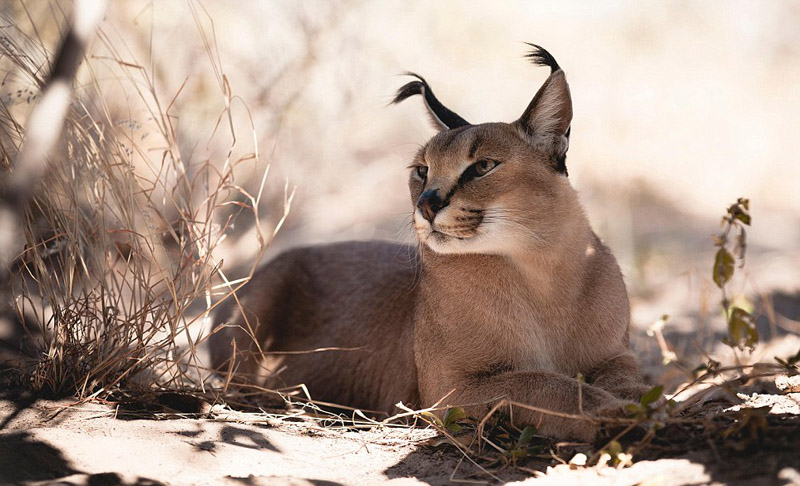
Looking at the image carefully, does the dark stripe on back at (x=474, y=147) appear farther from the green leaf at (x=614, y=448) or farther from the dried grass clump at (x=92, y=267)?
the green leaf at (x=614, y=448)

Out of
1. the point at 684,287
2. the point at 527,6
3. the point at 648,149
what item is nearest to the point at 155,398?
the point at 684,287

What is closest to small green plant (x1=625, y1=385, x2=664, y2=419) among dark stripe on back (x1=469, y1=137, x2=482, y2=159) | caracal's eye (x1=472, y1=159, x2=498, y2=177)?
caracal's eye (x1=472, y1=159, x2=498, y2=177)

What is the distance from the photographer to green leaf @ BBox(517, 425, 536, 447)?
10.8ft

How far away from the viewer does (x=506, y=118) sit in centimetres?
1173

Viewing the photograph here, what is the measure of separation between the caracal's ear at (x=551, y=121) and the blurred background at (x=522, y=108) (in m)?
0.75

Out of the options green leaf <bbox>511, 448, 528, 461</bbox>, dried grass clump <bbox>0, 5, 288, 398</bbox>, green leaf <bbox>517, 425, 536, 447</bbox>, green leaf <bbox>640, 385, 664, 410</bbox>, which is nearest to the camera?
green leaf <bbox>640, 385, 664, 410</bbox>

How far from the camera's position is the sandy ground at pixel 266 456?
2.63 meters

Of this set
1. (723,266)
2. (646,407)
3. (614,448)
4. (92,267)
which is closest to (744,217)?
(723,266)

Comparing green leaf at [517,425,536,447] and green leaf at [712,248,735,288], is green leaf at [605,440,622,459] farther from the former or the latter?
green leaf at [712,248,735,288]

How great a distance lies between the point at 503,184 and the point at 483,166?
0.58 ft

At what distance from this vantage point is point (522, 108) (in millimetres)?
12031

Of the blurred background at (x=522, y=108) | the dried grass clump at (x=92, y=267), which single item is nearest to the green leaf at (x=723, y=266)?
the blurred background at (x=522, y=108)

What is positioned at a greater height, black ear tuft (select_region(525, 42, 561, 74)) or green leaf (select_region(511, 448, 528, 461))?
black ear tuft (select_region(525, 42, 561, 74))

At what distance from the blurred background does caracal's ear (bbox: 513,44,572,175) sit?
75 centimetres
